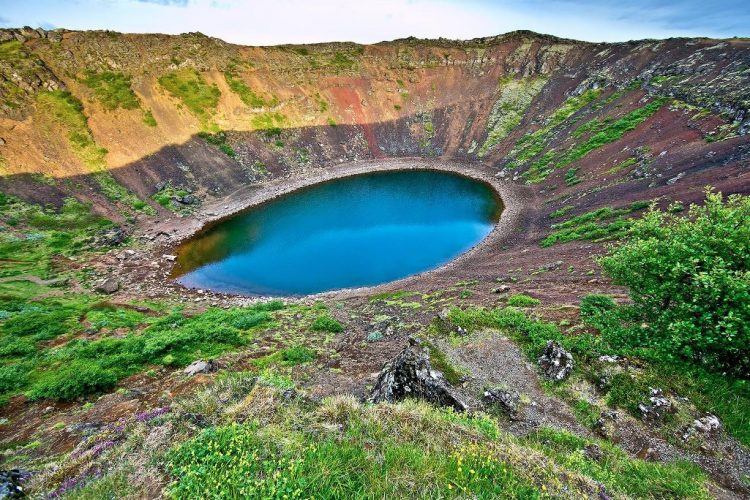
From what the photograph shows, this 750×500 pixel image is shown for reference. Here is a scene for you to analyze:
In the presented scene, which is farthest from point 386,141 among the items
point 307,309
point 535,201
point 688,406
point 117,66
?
point 688,406

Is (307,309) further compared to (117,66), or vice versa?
(117,66)

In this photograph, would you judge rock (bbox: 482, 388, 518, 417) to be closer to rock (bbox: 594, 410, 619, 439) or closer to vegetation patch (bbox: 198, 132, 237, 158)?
rock (bbox: 594, 410, 619, 439)

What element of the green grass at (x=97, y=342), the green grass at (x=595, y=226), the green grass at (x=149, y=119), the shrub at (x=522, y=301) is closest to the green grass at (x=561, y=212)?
the green grass at (x=595, y=226)

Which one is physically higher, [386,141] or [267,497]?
[386,141]

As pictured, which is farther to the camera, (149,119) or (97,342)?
(149,119)

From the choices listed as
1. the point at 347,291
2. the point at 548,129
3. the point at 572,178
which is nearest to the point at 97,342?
the point at 347,291

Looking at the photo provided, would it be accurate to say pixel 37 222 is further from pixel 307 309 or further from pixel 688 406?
pixel 688 406

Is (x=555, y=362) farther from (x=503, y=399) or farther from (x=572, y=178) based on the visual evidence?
(x=572, y=178)

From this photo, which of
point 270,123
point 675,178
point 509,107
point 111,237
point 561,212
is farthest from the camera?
point 509,107
